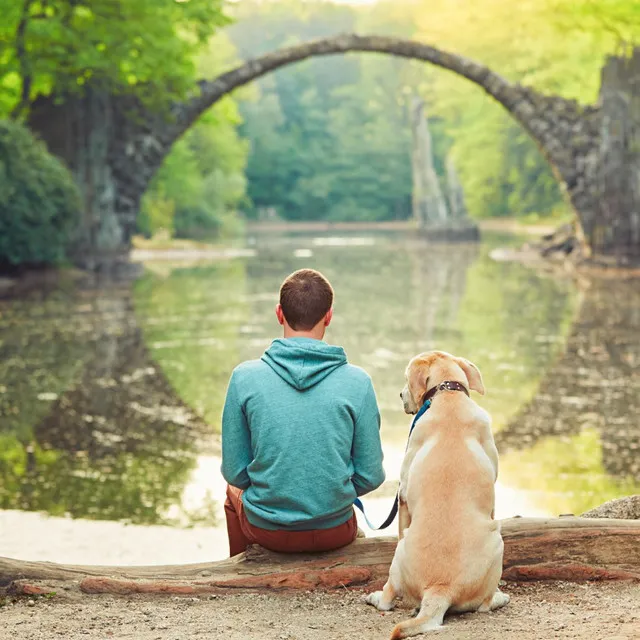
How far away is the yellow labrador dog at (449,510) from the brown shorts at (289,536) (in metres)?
0.49

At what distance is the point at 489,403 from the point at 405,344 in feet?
12.9

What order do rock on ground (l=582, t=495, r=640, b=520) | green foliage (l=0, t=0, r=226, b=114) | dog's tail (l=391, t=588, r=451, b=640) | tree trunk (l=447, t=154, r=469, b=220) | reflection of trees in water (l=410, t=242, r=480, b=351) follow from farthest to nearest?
tree trunk (l=447, t=154, r=469, b=220), green foliage (l=0, t=0, r=226, b=114), reflection of trees in water (l=410, t=242, r=480, b=351), rock on ground (l=582, t=495, r=640, b=520), dog's tail (l=391, t=588, r=451, b=640)

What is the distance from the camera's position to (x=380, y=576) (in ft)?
15.0

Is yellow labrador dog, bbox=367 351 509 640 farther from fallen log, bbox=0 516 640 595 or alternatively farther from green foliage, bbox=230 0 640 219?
green foliage, bbox=230 0 640 219

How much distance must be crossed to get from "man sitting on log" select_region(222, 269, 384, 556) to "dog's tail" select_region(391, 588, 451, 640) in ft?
2.15

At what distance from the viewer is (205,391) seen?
37.2 feet

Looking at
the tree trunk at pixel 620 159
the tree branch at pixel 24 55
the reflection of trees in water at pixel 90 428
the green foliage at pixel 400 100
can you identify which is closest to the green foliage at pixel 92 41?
the tree branch at pixel 24 55

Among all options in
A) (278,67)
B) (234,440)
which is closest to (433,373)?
(234,440)

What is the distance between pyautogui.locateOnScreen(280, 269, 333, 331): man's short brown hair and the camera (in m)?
4.19

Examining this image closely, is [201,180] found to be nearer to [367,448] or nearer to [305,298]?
[367,448]

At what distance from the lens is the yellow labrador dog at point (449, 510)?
388 cm

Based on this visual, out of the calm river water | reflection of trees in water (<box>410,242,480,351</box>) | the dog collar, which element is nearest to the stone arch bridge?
reflection of trees in water (<box>410,242,480,351</box>)

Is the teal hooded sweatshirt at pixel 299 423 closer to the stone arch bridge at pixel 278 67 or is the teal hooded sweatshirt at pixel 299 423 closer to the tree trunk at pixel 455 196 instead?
the stone arch bridge at pixel 278 67

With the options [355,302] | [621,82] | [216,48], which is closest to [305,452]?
[355,302]
